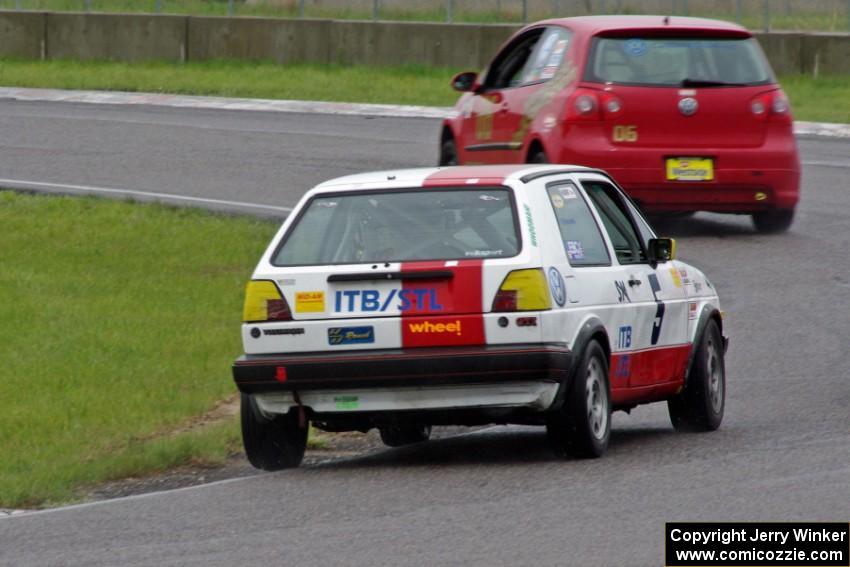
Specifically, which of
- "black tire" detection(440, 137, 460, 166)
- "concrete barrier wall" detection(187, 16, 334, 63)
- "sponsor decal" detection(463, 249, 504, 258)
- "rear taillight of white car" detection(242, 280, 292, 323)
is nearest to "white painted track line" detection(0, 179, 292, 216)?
"black tire" detection(440, 137, 460, 166)

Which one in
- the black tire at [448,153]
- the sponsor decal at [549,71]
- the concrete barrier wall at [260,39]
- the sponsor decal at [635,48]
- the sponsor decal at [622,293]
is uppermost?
the sponsor decal at [635,48]

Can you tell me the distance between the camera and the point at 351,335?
8930 millimetres

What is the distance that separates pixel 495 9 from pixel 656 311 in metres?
25.7

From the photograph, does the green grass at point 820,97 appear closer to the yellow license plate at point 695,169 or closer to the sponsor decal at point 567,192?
the yellow license plate at point 695,169

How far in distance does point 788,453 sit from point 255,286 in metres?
2.58

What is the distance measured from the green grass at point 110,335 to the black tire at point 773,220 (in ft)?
13.7

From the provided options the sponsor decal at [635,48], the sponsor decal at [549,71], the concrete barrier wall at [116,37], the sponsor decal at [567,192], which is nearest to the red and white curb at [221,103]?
the concrete barrier wall at [116,37]

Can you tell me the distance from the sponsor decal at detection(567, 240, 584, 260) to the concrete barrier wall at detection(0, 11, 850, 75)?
76.3ft

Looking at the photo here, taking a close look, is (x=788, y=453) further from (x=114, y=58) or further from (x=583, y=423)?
(x=114, y=58)

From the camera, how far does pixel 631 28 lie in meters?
15.8

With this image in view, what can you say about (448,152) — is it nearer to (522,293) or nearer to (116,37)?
(522,293)

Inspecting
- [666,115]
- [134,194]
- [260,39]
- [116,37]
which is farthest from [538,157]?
[116,37]

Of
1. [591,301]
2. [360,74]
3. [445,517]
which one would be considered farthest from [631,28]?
[360,74]

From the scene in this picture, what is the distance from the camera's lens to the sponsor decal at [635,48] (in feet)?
51.9
